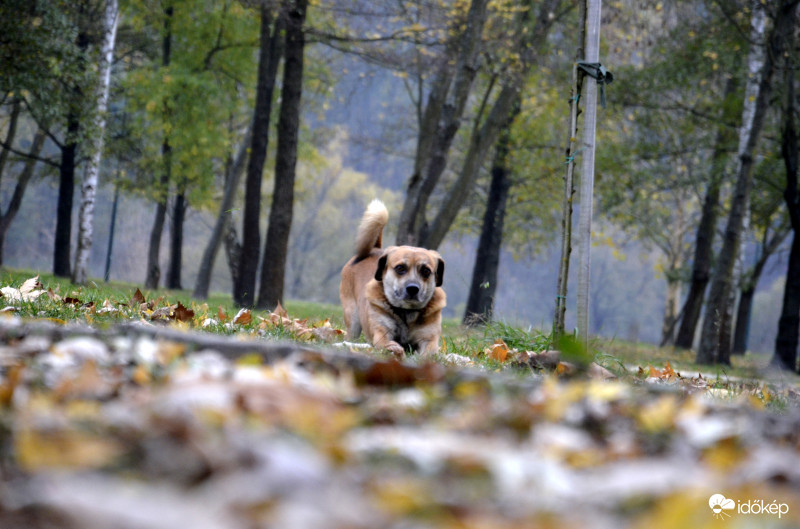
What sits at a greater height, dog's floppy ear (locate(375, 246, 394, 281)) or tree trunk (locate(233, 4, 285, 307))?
tree trunk (locate(233, 4, 285, 307))

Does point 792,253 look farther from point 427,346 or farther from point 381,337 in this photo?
point 381,337

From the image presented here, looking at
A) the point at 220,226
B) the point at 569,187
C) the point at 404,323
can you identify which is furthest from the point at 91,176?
the point at 569,187

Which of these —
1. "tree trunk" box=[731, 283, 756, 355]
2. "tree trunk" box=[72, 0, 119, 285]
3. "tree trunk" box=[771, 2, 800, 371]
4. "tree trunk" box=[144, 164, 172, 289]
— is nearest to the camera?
"tree trunk" box=[771, 2, 800, 371]

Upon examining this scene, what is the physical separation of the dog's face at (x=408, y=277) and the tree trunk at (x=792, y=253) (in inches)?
506

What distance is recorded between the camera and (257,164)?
17328mm

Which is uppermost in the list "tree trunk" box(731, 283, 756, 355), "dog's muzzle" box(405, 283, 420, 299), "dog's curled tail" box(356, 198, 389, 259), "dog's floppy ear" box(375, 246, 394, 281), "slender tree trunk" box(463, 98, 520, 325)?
"slender tree trunk" box(463, 98, 520, 325)

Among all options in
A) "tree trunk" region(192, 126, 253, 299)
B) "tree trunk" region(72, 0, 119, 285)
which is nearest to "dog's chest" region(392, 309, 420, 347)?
"tree trunk" region(72, 0, 119, 285)

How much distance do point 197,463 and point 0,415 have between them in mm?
644

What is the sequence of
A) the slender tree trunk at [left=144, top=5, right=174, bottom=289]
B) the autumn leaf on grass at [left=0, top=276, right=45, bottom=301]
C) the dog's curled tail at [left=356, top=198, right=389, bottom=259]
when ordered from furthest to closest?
the slender tree trunk at [left=144, top=5, right=174, bottom=289]
the dog's curled tail at [left=356, top=198, right=389, bottom=259]
the autumn leaf on grass at [left=0, top=276, right=45, bottom=301]

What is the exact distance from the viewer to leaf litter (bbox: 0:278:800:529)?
4.28ft

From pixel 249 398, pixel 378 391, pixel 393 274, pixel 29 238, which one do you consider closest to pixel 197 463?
pixel 249 398

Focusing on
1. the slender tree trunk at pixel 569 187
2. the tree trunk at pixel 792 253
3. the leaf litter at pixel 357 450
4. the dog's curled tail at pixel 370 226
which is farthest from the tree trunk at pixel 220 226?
the leaf litter at pixel 357 450

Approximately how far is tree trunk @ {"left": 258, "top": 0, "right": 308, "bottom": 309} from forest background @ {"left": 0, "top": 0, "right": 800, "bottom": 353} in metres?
0.04

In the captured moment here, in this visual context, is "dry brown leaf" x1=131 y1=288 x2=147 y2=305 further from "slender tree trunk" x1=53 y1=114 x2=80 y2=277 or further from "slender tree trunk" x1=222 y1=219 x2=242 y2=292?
"slender tree trunk" x1=222 y1=219 x2=242 y2=292
